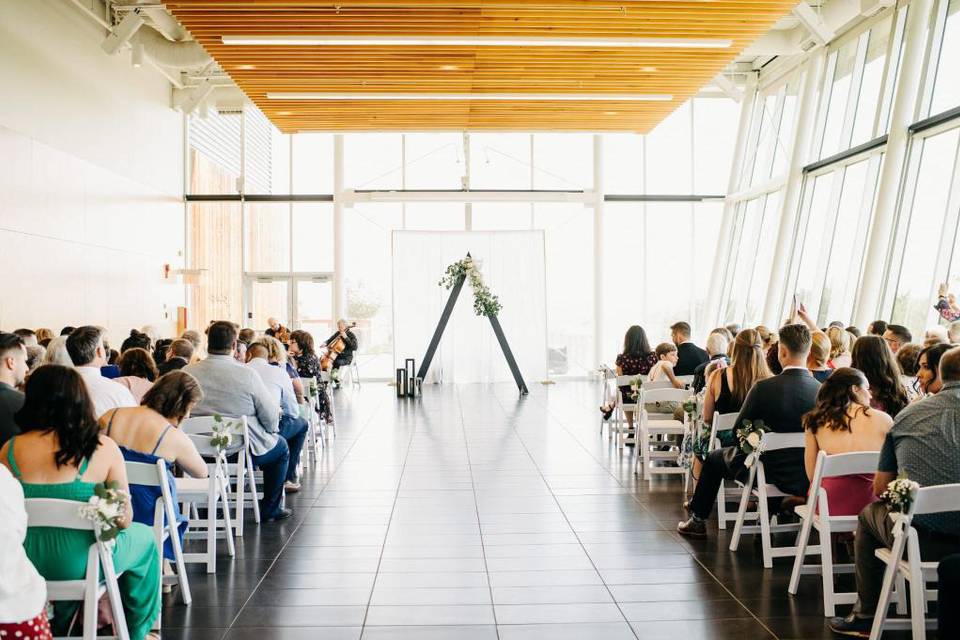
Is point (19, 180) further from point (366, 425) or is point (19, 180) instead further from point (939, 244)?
point (939, 244)

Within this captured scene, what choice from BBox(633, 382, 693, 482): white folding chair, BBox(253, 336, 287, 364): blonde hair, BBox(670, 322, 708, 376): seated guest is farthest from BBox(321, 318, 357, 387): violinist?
BBox(633, 382, 693, 482): white folding chair

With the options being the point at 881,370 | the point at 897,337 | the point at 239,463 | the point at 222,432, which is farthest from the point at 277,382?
the point at 897,337

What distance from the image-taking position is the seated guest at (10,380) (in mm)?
4117

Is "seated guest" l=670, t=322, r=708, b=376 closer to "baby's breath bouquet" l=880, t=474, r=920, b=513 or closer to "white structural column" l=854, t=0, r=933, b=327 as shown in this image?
"white structural column" l=854, t=0, r=933, b=327

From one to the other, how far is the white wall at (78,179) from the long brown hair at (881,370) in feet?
31.3

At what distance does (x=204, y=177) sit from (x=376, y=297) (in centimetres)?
453

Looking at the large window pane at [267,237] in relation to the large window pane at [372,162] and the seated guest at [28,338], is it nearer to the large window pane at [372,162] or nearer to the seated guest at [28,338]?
the large window pane at [372,162]

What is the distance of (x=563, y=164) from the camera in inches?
721

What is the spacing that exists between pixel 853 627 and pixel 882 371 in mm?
1551

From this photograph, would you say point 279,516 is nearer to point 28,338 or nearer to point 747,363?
point 28,338

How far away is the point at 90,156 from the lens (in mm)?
13188

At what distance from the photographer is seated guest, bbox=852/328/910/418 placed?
4758mm

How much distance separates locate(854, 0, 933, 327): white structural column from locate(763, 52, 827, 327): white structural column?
3.28m

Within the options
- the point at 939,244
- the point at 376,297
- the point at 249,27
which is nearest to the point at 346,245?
the point at 376,297
